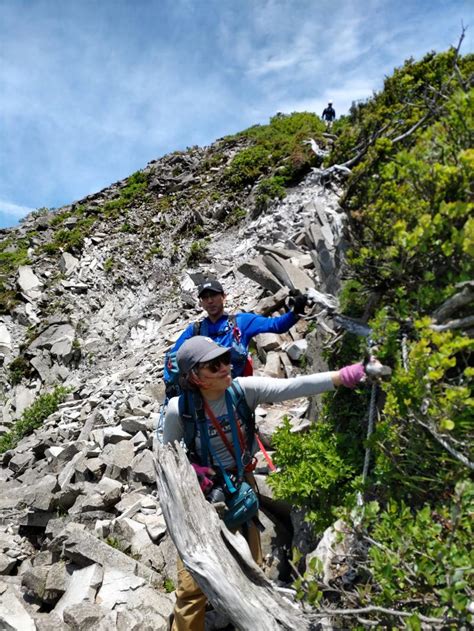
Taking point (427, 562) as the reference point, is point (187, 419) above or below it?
above

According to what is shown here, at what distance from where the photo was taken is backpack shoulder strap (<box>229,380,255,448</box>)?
3730 mm

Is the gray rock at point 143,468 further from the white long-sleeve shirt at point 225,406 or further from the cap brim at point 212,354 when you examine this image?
the cap brim at point 212,354

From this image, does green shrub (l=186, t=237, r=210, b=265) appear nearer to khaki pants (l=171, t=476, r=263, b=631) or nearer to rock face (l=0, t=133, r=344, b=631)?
rock face (l=0, t=133, r=344, b=631)

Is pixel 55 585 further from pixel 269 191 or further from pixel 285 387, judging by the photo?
pixel 269 191

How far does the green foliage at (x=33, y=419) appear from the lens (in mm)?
14289

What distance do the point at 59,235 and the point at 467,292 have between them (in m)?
25.7

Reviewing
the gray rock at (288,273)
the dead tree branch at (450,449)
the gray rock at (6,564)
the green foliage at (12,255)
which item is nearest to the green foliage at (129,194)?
the green foliage at (12,255)

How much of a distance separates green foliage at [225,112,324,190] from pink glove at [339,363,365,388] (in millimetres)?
16383

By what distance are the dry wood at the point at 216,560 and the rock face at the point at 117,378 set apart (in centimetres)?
168

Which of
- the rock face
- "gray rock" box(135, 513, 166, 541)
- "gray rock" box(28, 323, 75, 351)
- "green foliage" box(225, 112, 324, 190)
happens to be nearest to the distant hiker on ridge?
"green foliage" box(225, 112, 324, 190)

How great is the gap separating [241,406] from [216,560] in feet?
4.02

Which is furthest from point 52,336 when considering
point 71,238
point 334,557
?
point 334,557

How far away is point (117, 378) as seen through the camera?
44.8ft

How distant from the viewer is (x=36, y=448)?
1227cm
